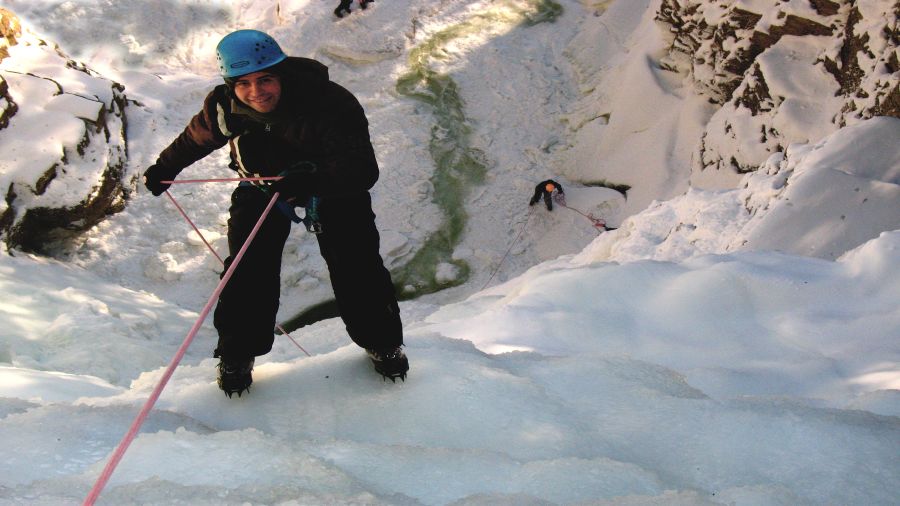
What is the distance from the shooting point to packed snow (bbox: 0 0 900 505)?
1.82 metres

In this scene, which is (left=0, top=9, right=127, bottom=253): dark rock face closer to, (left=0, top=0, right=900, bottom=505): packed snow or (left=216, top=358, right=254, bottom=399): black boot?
(left=0, top=0, right=900, bottom=505): packed snow

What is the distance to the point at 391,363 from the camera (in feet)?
A: 7.96

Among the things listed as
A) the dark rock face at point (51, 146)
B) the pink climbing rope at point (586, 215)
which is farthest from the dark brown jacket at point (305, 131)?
the pink climbing rope at point (586, 215)

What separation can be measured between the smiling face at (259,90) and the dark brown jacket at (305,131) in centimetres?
2

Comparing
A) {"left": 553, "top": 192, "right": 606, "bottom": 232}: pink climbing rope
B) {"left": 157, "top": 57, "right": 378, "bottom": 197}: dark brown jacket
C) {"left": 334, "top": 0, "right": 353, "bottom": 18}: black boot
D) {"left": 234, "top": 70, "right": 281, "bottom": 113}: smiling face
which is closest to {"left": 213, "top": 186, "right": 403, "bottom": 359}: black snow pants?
{"left": 157, "top": 57, "right": 378, "bottom": 197}: dark brown jacket

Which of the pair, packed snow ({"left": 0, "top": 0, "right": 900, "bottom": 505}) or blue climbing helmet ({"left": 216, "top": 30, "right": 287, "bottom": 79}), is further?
blue climbing helmet ({"left": 216, "top": 30, "right": 287, "bottom": 79})

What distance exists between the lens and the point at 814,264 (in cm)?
362

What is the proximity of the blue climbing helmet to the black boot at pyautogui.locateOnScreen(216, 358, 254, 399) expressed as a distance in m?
0.92

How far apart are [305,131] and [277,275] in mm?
505

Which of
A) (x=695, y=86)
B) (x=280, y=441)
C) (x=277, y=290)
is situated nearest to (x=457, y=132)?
(x=695, y=86)

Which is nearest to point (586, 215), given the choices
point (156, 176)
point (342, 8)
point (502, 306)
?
point (502, 306)

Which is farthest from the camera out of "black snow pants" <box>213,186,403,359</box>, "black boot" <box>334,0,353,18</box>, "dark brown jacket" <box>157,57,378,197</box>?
"black boot" <box>334,0,353,18</box>

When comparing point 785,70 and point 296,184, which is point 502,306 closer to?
point 296,184

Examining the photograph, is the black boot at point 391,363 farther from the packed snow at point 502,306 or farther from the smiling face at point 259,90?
the smiling face at point 259,90
